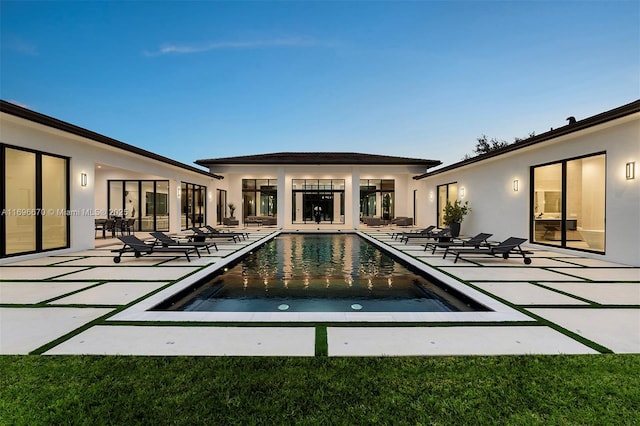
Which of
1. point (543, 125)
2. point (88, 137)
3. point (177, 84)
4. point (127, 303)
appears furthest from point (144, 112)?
point (543, 125)

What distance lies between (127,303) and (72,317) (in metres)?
0.67

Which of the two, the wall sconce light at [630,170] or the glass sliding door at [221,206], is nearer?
the wall sconce light at [630,170]

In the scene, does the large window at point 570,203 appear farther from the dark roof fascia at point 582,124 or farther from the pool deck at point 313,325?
the pool deck at point 313,325

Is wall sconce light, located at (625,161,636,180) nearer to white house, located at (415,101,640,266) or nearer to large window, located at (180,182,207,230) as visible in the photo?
white house, located at (415,101,640,266)

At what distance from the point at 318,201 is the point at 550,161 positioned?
60.2 ft

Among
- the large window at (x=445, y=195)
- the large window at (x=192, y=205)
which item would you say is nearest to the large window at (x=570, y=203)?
the large window at (x=445, y=195)

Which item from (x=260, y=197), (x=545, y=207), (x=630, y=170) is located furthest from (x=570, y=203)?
(x=260, y=197)

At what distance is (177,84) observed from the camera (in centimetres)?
2664

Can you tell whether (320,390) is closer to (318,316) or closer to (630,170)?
(318,316)

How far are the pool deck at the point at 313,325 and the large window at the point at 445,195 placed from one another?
13.5m

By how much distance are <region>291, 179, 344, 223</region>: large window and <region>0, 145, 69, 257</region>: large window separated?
17439 millimetres

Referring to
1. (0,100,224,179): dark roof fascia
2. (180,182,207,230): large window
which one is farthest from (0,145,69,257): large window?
(180,182,207,230): large window

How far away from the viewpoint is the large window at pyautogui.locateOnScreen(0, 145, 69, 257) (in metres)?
8.40

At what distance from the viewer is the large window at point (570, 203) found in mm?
10258
